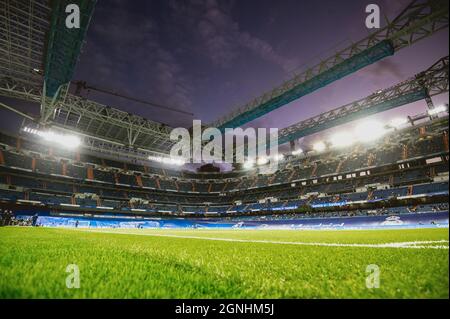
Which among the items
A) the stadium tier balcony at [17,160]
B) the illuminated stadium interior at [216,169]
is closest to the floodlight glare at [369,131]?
the illuminated stadium interior at [216,169]

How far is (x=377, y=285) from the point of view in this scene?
2.02 metres

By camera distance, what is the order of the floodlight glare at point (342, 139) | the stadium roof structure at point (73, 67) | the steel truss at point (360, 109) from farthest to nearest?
1. the floodlight glare at point (342, 139)
2. the steel truss at point (360, 109)
3. the stadium roof structure at point (73, 67)

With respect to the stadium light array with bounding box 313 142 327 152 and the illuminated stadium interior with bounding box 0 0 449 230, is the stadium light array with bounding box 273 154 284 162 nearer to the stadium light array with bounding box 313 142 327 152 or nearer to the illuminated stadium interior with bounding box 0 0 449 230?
the illuminated stadium interior with bounding box 0 0 449 230

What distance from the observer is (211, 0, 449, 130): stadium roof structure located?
12.4 meters

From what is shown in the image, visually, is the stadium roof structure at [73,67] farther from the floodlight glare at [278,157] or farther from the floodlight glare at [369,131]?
the floodlight glare at [278,157]

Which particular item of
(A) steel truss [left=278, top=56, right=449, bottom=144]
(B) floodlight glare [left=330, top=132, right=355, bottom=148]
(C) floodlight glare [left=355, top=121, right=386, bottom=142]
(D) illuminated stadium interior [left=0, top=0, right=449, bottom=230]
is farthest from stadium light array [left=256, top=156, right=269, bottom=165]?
(A) steel truss [left=278, top=56, right=449, bottom=144]

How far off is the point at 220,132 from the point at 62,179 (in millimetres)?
33505

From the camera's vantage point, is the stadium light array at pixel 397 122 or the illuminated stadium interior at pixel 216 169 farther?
the stadium light array at pixel 397 122

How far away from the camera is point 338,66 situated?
51.8 feet

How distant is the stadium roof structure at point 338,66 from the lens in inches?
490

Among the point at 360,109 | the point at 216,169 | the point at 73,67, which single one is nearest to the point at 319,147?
the point at 360,109

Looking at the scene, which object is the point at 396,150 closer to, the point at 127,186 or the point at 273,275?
the point at 273,275

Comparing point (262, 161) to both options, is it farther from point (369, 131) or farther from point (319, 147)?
point (369, 131)

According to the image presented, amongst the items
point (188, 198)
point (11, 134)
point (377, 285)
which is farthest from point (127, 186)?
point (377, 285)
